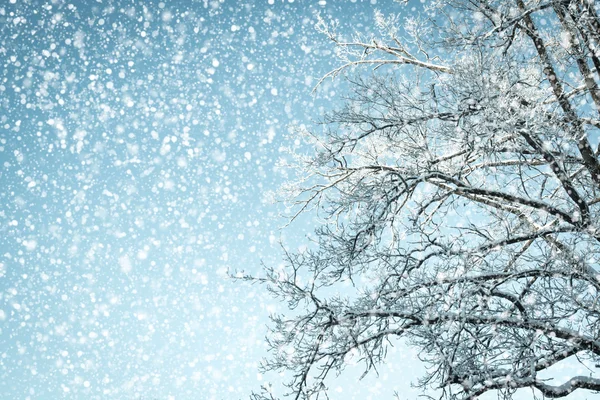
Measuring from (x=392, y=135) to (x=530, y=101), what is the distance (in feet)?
5.59

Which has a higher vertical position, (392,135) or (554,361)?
(392,135)

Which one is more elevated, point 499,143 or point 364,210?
point 499,143

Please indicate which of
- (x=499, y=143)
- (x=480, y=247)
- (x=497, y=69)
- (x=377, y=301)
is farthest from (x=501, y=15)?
(x=377, y=301)

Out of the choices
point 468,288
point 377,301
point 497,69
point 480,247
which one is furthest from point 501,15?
point 377,301

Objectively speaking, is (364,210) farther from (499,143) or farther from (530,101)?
(530,101)

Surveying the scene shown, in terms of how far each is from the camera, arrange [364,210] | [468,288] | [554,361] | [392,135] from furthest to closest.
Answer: [392,135], [364,210], [554,361], [468,288]

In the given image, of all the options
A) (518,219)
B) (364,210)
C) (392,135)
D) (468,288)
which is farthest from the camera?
(518,219)

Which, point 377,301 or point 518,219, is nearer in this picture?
point 377,301

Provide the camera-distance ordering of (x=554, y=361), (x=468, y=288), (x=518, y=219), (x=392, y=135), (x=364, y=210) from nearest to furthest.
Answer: (x=468, y=288) → (x=554, y=361) → (x=364, y=210) → (x=392, y=135) → (x=518, y=219)

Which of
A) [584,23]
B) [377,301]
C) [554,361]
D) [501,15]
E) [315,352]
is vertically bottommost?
[554,361]

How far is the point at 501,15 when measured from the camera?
6.05 meters

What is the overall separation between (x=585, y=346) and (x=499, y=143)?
8.12 feet

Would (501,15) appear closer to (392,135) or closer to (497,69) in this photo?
(497,69)

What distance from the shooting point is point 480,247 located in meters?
5.83
